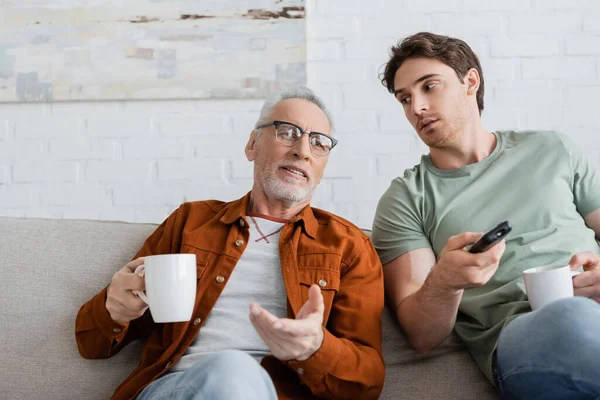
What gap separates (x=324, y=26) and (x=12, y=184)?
4.14ft

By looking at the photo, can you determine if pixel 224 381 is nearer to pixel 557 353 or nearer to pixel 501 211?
pixel 557 353

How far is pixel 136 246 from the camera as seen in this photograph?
188 centimetres

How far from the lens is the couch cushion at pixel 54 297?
66.3 inches

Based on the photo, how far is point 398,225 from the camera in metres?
1.82

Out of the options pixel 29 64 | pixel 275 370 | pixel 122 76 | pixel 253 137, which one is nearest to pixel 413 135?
pixel 253 137

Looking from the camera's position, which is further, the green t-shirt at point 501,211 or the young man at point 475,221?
the green t-shirt at point 501,211

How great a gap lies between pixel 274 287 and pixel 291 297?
0.06 metres

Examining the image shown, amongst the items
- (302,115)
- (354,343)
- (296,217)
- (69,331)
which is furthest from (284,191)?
(69,331)

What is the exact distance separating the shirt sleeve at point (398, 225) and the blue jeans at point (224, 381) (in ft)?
2.23

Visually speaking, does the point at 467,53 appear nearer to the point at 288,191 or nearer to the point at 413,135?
the point at 413,135

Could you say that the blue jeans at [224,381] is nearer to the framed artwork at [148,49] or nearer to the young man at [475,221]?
the young man at [475,221]

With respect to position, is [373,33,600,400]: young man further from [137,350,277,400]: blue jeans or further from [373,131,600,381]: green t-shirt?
[137,350,277,400]: blue jeans

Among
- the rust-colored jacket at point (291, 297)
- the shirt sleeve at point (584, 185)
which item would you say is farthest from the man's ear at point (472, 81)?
the rust-colored jacket at point (291, 297)

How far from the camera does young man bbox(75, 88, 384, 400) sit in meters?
1.39
